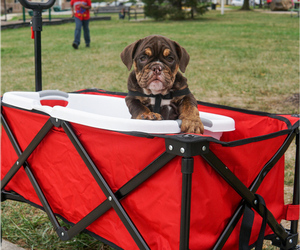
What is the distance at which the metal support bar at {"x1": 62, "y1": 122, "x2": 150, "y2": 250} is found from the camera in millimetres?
1806

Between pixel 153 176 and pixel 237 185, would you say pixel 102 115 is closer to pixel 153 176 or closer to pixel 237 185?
pixel 153 176

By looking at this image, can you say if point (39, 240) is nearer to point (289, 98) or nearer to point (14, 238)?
point (14, 238)

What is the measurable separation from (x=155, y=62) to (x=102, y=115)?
0.39m

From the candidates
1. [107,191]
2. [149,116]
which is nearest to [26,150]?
[107,191]

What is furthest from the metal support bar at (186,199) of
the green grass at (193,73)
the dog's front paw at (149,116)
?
the green grass at (193,73)

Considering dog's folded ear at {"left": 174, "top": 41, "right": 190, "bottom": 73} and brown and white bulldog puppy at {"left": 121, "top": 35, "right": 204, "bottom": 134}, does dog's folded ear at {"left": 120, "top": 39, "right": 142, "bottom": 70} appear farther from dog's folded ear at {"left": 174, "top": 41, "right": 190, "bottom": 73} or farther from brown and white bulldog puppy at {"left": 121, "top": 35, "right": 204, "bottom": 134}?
dog's folded ear at {"left": 174, "top": 41, "right": 190, "bottom": 73}

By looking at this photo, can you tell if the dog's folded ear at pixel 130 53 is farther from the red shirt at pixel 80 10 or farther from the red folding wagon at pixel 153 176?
the red shirt at pixel 80 10

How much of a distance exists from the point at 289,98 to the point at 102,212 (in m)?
4.41

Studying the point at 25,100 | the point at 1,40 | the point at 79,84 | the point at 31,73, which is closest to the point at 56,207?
the point at 25,100

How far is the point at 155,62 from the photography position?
2055 mm

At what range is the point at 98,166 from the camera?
1.99m

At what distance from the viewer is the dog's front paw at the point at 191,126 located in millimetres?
1871

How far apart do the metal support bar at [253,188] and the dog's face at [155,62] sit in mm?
642

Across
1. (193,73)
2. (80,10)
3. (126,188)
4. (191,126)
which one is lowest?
(193,73)
